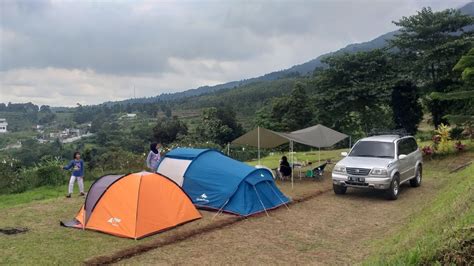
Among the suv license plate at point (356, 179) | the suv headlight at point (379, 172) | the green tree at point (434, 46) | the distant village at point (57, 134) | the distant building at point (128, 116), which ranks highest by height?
the green tree at point (434, 46)

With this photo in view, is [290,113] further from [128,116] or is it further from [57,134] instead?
[128,116]

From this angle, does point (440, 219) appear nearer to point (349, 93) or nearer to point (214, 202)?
point (214, 202)

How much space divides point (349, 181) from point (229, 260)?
6.26m

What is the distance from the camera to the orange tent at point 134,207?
8.84 meters

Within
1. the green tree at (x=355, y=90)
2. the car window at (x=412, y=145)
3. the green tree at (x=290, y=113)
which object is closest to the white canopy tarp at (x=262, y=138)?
the car window at (x=412, y=145)

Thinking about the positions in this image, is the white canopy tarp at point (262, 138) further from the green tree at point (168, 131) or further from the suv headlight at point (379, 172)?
the green tree at point (168, 131)

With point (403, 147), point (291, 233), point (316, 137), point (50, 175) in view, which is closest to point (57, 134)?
point (50, 175)

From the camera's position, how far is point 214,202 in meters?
10.9

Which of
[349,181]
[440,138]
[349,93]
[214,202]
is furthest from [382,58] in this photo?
[214,202]

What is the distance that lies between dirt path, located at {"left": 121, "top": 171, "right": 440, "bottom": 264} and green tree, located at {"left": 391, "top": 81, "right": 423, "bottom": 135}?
1611 cm

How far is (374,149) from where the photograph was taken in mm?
13414

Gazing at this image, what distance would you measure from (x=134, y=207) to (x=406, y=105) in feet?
75.0

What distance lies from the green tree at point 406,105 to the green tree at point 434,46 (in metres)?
0.76

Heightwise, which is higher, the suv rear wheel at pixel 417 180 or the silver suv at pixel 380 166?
the silver suv at pixel 380 166
